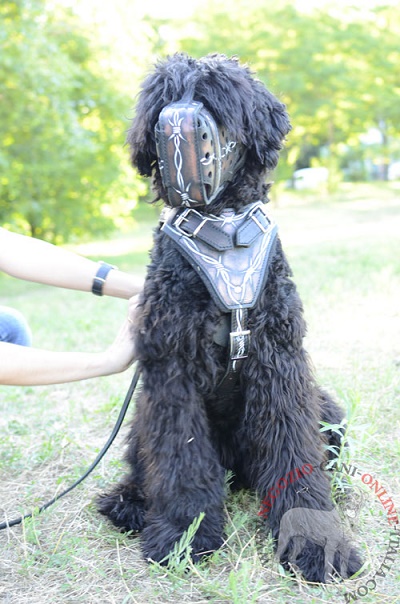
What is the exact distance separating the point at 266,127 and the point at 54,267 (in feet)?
3.34

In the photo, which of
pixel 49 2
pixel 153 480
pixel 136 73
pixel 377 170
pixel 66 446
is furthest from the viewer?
pixel 377 170

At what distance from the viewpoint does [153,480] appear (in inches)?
78.2

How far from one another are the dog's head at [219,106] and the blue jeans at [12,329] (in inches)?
45.4

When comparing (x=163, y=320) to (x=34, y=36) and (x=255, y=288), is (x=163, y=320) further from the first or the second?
(x=34, y=36)

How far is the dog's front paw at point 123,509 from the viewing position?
2.17 metres

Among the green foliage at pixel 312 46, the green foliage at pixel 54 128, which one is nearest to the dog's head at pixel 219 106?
the green foliage at pixel 54 128

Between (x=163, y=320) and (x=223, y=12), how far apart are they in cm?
1895

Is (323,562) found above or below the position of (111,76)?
below

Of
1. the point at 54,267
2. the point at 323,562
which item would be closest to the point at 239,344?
the point at 323,562

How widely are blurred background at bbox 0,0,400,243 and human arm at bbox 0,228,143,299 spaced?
1159mm

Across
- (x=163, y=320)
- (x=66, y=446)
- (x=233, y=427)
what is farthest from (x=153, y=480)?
(x=66, y=446)

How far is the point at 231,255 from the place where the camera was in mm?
1911

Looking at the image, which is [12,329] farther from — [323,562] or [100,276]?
[323,562]

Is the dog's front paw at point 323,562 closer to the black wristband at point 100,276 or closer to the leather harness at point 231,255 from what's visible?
the leather harness at point 231,255
